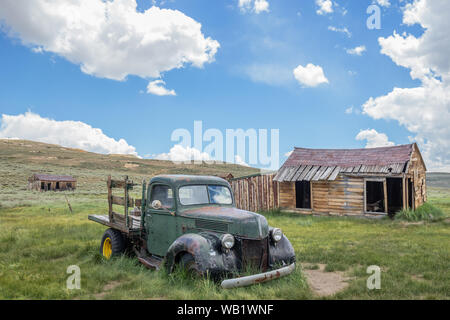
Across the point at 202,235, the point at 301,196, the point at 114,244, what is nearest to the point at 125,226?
the point at 114,244

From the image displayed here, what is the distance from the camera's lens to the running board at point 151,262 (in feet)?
21.9

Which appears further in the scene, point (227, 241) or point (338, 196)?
point (338, 196)

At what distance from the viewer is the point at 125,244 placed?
8.20 meters

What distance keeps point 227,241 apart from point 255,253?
2.45 feet

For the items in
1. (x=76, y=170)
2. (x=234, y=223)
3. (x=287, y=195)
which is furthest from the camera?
(x=76, y=170)

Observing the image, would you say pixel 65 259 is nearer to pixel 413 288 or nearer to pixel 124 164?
pixel 413 288

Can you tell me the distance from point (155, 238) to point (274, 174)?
49.5 feet

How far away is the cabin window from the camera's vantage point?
6.82 metres

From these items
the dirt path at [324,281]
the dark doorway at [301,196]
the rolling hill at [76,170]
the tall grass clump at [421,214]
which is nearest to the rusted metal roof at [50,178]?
the rolling hill at [76,170]

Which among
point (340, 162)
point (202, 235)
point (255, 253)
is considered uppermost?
point (340, 162)

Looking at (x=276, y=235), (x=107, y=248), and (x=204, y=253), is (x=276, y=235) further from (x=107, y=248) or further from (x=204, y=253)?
(x=107, y=248)

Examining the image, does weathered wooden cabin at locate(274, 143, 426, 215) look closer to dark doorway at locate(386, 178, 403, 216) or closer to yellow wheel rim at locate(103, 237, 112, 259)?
dark doorway at locate(386, 178, 403, 216)

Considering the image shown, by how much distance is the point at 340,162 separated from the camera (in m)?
20.1

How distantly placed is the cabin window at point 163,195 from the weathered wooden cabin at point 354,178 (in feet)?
45.4
